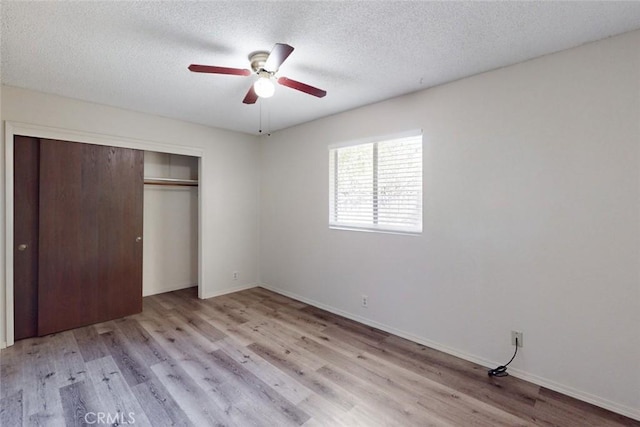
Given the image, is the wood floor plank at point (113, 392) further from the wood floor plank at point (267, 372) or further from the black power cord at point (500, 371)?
the black power cord at point (500, 371)

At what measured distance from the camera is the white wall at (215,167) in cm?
322

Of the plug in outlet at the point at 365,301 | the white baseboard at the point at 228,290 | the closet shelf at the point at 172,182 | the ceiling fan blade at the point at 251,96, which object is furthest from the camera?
the white baseboard at the point at 228,290

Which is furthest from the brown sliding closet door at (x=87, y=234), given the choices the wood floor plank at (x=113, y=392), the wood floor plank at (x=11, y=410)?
the wood floor plank at (x=11, y=410)

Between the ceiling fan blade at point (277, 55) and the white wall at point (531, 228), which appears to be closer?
the ceiling fan blade at point (277, 55)

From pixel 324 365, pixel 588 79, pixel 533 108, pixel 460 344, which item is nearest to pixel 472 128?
pixel 533 108

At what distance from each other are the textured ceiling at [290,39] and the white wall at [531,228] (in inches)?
11.3

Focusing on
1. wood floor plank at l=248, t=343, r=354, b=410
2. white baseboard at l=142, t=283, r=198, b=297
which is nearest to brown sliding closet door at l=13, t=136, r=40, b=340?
white baseboard at l=142, t=283, r=198, b=297

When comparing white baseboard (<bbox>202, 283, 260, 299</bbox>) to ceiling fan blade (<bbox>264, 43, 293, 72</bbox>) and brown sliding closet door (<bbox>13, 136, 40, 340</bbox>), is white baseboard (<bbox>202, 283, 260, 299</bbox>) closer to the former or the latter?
brown sliding closet door (<bbox>13, 136, 40, 340</bbox>)

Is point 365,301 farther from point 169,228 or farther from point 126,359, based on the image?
point 169,228

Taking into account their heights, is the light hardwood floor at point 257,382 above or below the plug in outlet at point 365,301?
below

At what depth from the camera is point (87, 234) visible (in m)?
3.37

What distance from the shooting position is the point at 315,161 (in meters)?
4.05

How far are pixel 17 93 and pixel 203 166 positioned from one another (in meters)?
1.97

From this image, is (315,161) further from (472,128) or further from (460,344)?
(460,344)
